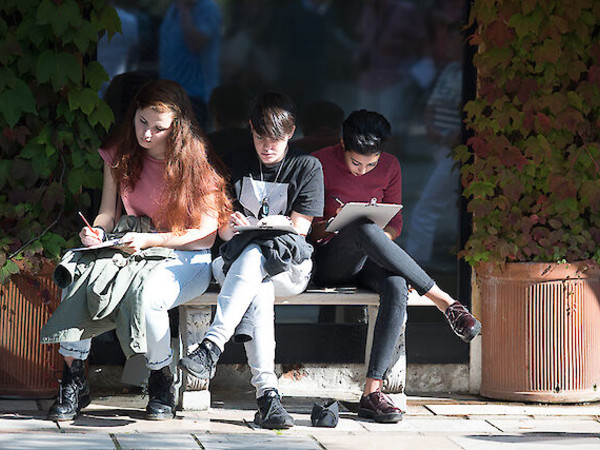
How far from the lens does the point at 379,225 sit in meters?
Answer: 4.88

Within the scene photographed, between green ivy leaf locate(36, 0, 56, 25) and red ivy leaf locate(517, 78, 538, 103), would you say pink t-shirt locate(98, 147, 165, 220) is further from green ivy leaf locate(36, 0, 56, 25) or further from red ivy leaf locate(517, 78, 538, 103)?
red ivy leaf locate(517, 78, 538, 103)

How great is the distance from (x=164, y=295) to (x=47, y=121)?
1140 mm

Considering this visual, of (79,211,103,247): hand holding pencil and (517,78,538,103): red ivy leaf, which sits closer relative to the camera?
(79,211,103,247): hand holding pencil

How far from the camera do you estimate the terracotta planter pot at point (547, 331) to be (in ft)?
17.1

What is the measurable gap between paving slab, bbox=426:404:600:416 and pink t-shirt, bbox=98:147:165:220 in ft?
5.41

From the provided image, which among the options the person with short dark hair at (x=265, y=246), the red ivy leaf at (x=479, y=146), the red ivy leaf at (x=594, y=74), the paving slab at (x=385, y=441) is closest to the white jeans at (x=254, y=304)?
the person with short dark hair at (x=265, y=246)

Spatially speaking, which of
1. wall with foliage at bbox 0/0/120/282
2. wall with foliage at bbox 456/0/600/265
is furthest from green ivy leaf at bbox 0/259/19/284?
wall with foliage at bbox 456/0/600/265

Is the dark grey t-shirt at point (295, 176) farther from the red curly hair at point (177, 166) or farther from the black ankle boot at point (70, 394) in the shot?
the black ankle boot at point (70, 394)

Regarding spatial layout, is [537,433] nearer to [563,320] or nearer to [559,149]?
[563,320]

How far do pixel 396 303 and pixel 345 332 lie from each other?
78cm

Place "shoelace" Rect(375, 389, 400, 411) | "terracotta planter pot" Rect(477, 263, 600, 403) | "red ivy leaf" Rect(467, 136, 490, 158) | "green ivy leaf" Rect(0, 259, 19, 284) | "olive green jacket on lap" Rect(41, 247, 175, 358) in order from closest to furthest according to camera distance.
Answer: "olive green jacket on lap" Rect(41, 247, 175, 358) < "shoelace" Rect(375, 389, 400, 411) < "green ivy leaf" Rect(0, 259, 19, 284) < "terracotta planter pot" Rect(477, 263, 600, 403) < "red ivy leaf" Rect(467, 136, 490, 158)

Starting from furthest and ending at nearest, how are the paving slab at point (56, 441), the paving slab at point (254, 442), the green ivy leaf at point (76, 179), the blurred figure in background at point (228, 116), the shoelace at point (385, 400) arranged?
the blurred figure in background at point (228, 116), the green ivy leaf at point (76, 179), the shoelace at point (385, 400), the paving slab at point (254, 442), the paving slab at point (56, 441)

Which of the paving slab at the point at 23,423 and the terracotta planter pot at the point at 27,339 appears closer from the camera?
the paving slab at the point at 23,423

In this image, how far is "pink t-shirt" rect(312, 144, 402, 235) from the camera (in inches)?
201
